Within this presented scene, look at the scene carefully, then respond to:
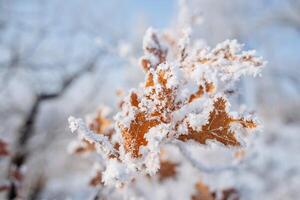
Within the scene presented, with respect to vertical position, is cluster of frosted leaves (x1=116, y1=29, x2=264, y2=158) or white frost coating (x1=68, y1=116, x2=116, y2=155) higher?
cluster of frosted leaves (x1=116, y1=29, x2=264, y2=158)

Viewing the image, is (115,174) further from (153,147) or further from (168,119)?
(168,119)

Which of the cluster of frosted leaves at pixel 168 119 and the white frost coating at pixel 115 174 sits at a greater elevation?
the cluster of frosted leaves at pixel 168 119

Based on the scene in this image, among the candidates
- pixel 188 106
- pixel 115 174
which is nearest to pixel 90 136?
pixel 115 174

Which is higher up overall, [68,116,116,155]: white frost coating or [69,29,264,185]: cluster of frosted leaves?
[69,29,264,185]: cluster of frosted leaves

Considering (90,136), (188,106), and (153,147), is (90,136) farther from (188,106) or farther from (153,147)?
(188,106)

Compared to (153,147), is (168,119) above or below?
above

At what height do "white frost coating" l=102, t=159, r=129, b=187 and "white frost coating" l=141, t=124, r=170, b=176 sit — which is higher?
"white frost coating" l=141, t=124, r=170, b=176

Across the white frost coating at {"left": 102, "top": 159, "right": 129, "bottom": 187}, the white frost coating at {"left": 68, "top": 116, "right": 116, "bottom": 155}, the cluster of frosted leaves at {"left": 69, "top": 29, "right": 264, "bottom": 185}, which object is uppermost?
the cluster of frosted leaves at {"left": 69, "top": 29, "right": 264, "bottom": 185}

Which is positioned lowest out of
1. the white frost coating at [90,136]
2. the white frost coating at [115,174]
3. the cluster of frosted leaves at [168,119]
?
the white frost coating at [115,174]

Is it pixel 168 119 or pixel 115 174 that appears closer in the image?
pixel 115 174
